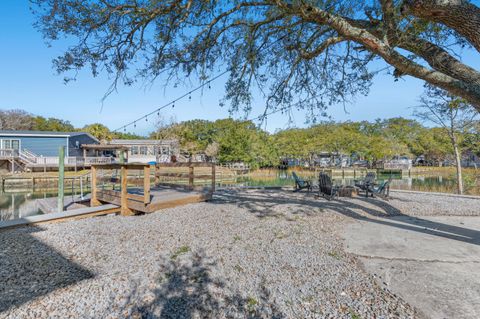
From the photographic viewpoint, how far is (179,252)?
362cm

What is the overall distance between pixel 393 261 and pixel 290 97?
452 centimetres

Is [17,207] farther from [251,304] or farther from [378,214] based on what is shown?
[378,214]

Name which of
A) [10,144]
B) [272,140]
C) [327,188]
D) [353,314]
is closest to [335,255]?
[353,314]

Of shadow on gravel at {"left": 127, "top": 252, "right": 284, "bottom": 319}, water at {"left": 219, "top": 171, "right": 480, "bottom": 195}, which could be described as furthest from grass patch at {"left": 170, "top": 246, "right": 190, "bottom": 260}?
water at {"left": 219, "top": 171, "right": 480, "bottom": 195}

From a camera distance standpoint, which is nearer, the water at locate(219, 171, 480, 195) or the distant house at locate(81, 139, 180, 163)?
the water at locate(219, 171, 480, 195)

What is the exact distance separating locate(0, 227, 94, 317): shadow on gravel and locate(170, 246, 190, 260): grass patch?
95 cm

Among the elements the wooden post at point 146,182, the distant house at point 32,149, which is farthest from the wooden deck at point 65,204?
the distant house at point 32,149

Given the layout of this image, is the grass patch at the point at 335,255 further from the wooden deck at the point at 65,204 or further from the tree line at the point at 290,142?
the tree line at the point at 290,142

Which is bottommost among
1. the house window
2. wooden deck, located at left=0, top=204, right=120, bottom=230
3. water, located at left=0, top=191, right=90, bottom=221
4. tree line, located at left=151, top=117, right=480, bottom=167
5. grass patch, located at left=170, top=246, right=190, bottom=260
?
water, located at left=0, top=191, right=90, bottom=221

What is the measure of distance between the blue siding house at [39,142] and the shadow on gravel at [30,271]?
2562 cm

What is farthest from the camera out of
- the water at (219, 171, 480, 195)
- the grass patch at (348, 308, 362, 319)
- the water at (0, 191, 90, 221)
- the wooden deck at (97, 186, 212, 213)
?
the water at (219, 171, 480, 195)

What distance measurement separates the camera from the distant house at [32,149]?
23062 millimetres

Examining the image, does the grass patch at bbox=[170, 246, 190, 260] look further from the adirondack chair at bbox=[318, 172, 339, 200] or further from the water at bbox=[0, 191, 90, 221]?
the water at bbox=[0, 191, 90, 221]

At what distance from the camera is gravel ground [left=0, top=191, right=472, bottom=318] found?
2354mm
